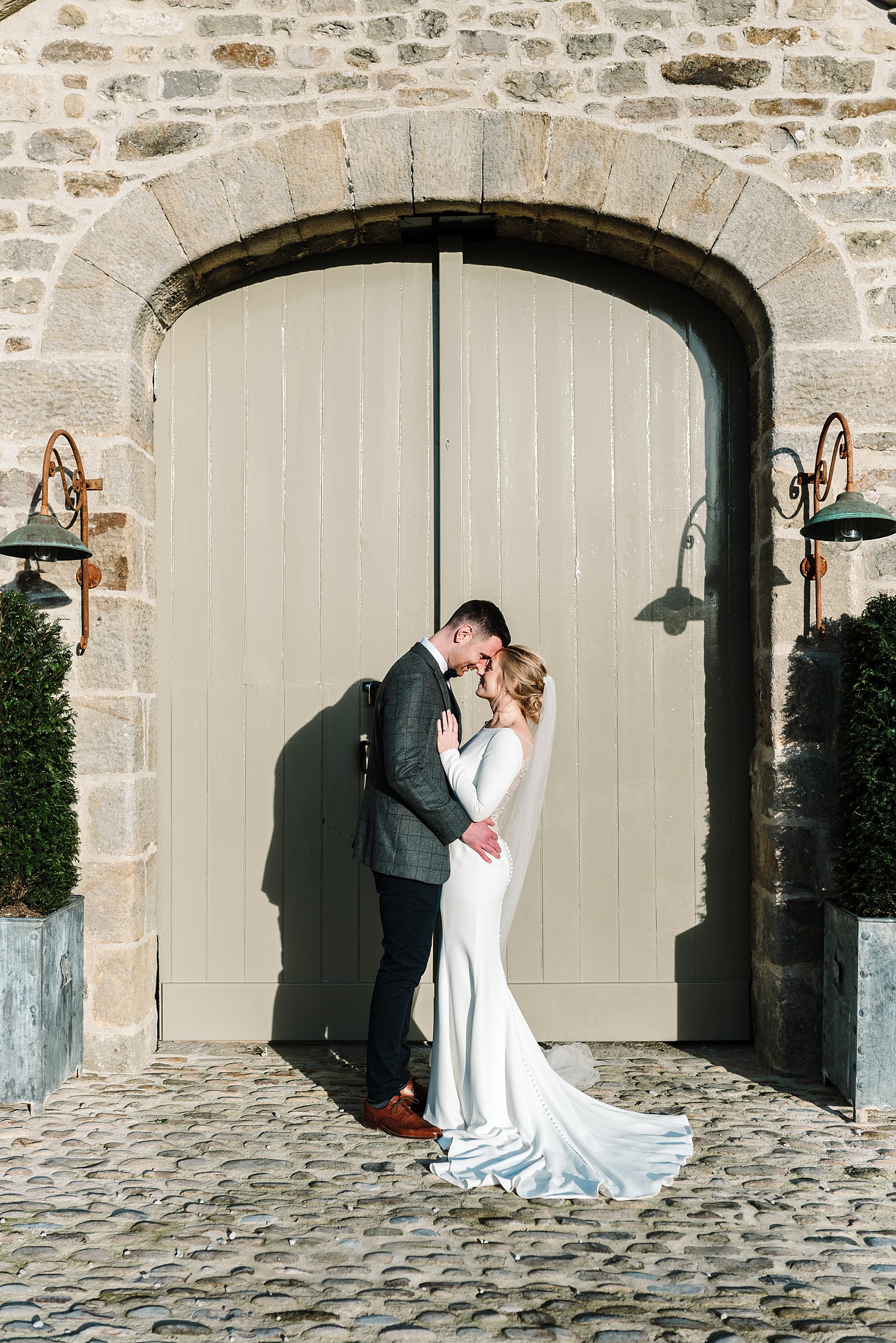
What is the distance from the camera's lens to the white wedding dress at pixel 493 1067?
3.08 meters

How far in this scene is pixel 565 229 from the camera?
4219 millimetres

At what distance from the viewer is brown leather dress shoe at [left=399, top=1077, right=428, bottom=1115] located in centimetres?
340

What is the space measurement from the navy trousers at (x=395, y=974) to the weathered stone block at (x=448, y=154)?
2722 mm

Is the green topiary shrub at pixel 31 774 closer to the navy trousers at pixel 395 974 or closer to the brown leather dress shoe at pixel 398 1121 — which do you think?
the navy trousers at pixel 395 974

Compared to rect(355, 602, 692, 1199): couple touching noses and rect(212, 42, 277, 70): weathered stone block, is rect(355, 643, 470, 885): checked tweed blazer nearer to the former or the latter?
rect(355, 602, 692, 1199): couple touching noses

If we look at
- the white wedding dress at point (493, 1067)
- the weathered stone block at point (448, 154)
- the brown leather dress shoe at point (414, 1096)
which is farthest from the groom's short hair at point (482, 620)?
the weathered stone block at point (448, 154)

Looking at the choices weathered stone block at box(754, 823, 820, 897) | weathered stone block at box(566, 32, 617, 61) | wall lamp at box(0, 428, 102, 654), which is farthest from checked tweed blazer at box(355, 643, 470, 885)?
weathered stone block at box(566, 32, 617, 61)

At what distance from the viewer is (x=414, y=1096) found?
3.47 meters

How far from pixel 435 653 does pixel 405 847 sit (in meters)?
0.66

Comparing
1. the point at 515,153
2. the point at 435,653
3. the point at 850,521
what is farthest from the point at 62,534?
the point at 850,521

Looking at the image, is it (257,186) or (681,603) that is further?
(681,603)

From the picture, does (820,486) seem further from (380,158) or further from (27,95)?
(27,95)

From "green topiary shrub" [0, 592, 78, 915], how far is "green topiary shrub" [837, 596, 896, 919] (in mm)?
2854

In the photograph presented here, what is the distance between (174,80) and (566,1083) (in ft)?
13.6
